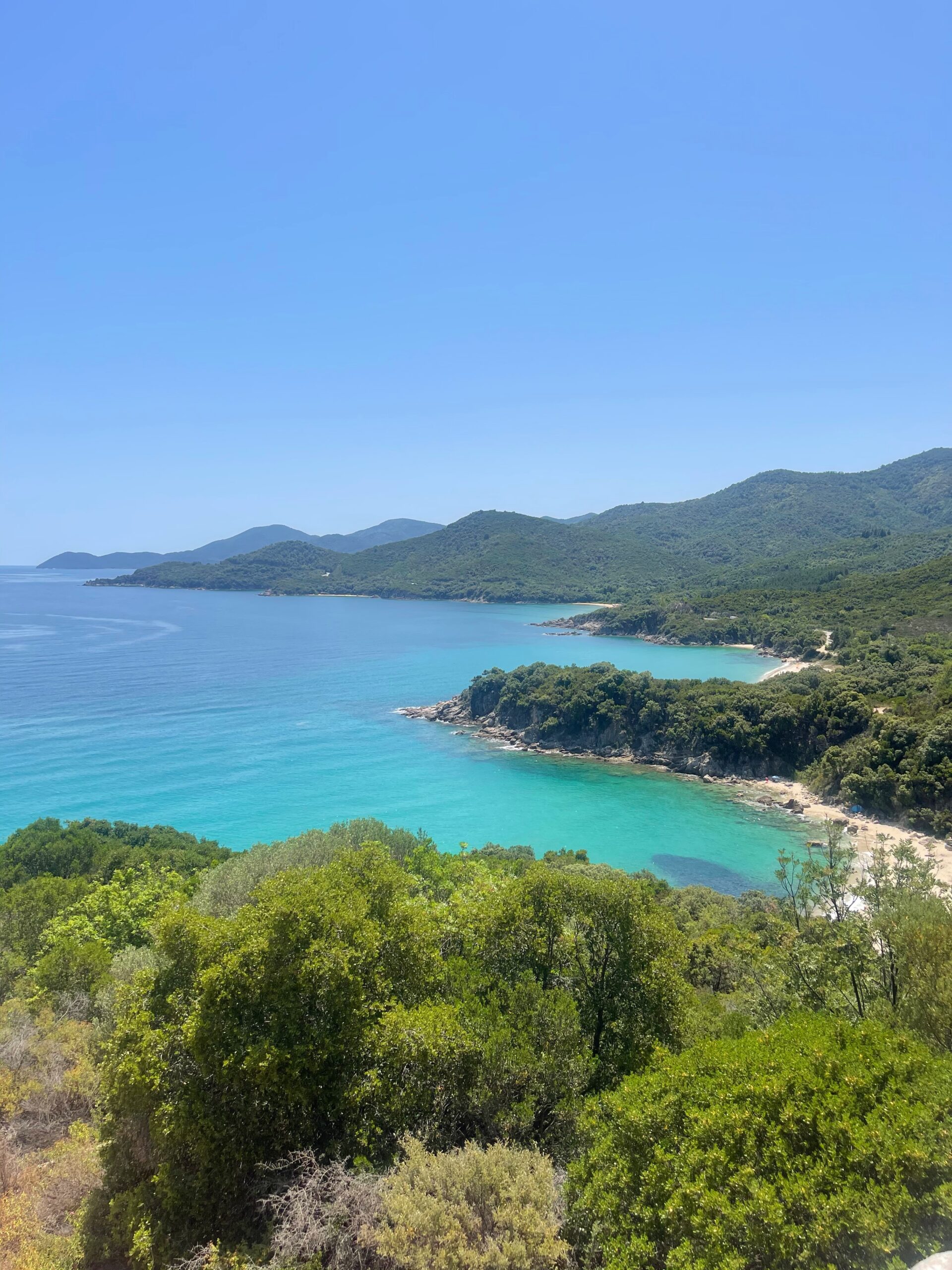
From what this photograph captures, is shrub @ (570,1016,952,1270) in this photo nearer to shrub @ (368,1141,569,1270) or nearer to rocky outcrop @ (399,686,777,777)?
shrub @ (368,1141,569,1270)

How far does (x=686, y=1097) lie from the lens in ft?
30.0

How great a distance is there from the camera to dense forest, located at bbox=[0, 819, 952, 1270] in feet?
25.7

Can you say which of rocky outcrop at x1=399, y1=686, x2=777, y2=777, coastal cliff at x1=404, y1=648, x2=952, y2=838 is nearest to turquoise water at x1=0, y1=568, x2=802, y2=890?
rocky outcrop at x1=399, y1=686, x2=777, y2=777

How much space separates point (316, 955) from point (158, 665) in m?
115

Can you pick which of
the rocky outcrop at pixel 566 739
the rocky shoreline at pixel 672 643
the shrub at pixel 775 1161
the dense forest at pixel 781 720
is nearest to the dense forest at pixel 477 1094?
the shrub at pixel 775 1161

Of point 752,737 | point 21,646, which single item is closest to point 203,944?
point 752,737

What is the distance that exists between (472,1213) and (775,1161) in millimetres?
3891

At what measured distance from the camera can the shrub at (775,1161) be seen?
7125 millimetres

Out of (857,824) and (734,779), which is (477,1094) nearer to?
(857,824)

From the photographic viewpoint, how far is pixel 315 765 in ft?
230

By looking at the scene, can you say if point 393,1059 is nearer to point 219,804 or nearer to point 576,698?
point 219,804

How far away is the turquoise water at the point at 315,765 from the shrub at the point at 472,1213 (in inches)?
1681

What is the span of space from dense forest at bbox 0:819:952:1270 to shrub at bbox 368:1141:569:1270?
35mm

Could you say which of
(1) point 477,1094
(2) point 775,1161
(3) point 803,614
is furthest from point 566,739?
(3) point 803,614
